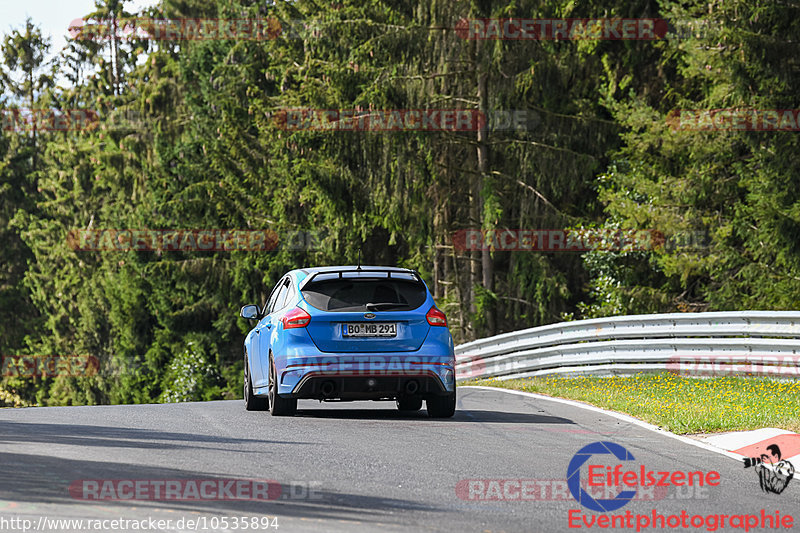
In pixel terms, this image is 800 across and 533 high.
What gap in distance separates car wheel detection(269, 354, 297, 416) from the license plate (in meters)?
1.01

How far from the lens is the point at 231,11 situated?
49875mm

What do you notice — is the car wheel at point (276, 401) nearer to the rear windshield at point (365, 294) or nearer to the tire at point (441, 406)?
the rear windshield at point (365, 294)

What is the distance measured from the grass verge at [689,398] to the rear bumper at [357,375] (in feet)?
8.65

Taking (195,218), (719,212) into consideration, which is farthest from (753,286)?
(195,218)

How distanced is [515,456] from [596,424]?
320 cm

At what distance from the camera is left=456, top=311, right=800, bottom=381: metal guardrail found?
18281 millimetres

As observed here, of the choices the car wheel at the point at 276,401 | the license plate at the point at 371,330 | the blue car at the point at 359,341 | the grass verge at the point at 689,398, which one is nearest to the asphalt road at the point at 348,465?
the car wheel at the point at 276,401

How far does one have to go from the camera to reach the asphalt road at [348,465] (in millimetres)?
7238

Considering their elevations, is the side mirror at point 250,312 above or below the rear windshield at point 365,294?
below

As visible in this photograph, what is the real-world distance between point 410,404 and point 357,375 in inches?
81.3

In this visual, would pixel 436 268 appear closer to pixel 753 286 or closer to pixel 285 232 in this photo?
pixel 285 232

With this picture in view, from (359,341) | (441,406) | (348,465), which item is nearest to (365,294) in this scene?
(359,341)

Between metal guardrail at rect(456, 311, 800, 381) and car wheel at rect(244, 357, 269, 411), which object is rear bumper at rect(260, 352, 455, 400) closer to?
car wheel at rect(244, 357, 269, 411)

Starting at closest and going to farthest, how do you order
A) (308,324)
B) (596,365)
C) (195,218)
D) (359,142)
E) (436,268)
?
(308,324)
(596,365)
(359,142)
(436,268)
(195,218)
